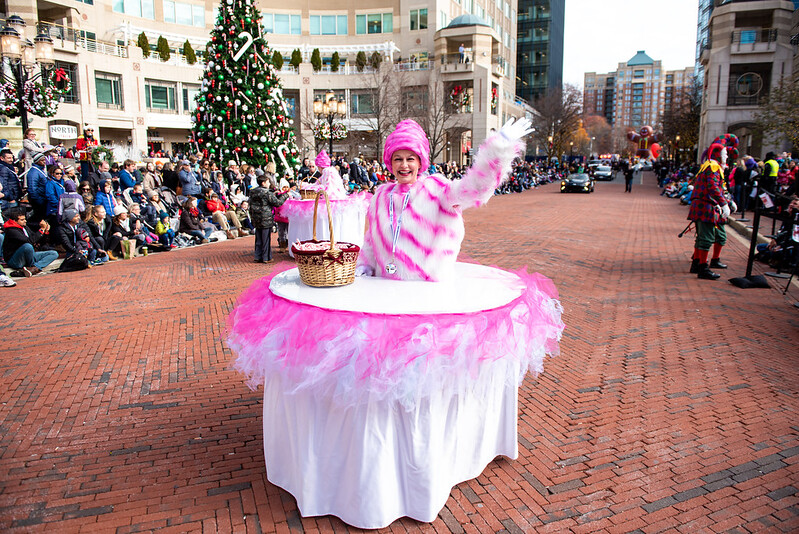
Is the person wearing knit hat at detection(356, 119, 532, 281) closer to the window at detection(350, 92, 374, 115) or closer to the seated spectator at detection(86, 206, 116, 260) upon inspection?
the seated spectator at detection(86, 206, 116, 260)

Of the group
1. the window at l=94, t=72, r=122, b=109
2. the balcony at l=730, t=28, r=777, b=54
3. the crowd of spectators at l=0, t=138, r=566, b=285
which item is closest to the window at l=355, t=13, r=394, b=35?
the window at l=94, t=72, r=122, b=109

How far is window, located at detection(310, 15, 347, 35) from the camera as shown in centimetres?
4784

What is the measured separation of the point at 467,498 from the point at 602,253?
9291mm

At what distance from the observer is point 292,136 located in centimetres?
1923

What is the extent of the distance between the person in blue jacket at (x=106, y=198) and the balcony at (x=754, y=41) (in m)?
47.3

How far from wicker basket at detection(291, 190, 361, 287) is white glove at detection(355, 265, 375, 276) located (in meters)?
0.41

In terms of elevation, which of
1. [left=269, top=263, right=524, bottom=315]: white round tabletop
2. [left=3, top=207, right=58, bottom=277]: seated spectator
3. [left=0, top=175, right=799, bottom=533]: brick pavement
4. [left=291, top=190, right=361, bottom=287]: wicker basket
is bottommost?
A: [left=0, top=175, right=799, bottom=533]: brick pavement

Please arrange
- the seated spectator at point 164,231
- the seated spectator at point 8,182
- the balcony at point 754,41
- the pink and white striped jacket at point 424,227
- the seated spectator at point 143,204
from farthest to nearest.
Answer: the balcony at point 754,41
the seated spectator at point 164,231
the seated spectator at point 143,204
the seated spectator at point 8,182
the pink and white striped jacket at point 424,227

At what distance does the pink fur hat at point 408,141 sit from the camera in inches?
128

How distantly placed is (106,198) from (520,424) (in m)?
10.3

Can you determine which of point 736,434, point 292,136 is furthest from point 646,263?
point 292,136

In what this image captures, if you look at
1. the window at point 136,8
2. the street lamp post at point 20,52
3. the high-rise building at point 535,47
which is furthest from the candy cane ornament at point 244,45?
the high-rise building at point 535,47

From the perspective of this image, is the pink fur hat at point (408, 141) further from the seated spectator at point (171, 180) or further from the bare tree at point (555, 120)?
the bare tree at point (555, 120)

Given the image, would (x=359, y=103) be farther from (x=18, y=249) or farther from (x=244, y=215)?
(x=18, y=249)
